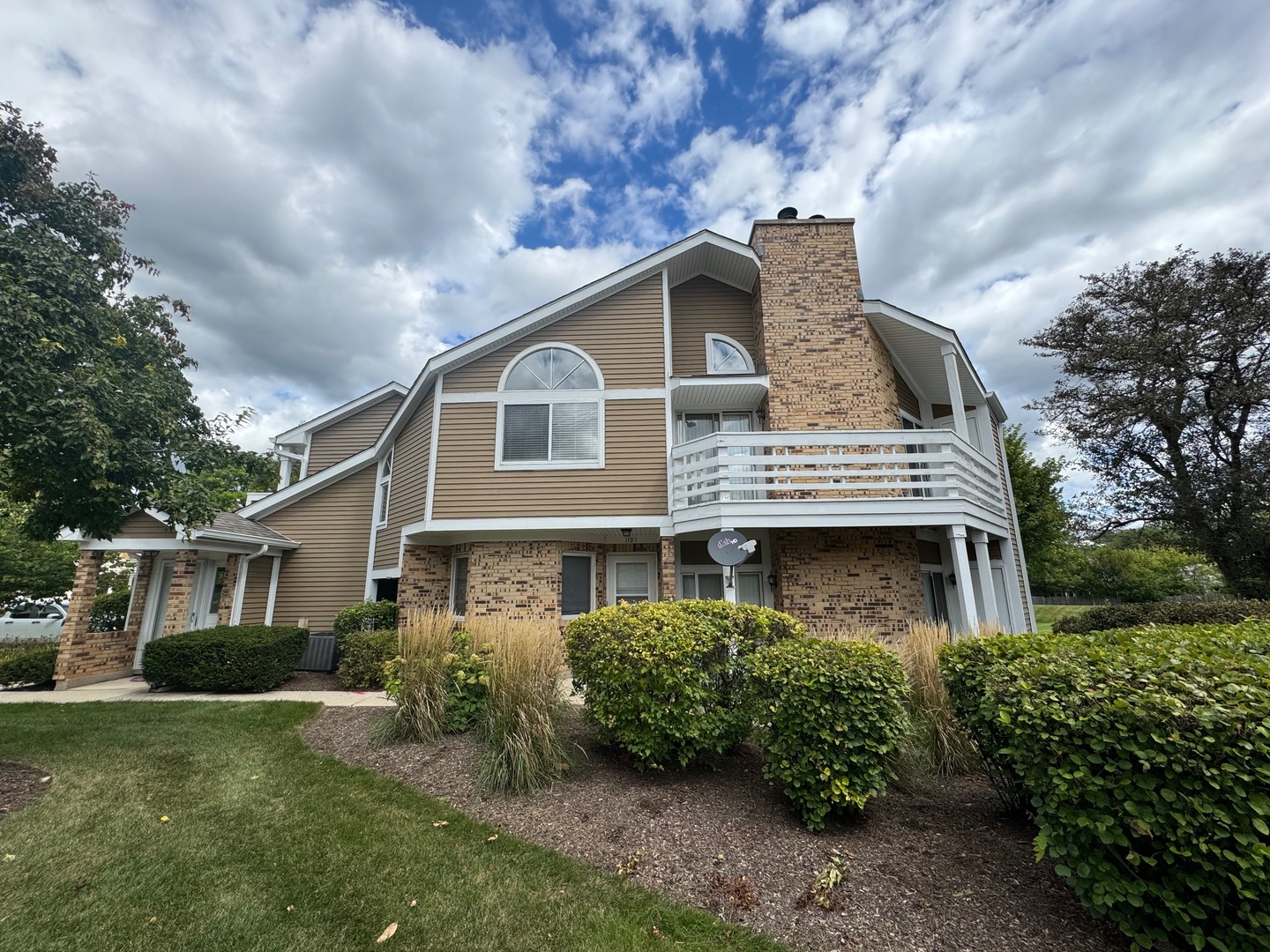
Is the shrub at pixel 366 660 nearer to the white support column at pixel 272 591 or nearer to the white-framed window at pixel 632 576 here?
the white-framed window at pixel 632 576

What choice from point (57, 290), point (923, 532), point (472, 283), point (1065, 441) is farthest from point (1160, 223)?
point (57, 290)

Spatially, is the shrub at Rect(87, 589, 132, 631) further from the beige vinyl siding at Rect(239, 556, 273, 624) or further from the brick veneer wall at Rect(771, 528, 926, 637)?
the brick veneer wall at Rect(771, 528, 926, 637)

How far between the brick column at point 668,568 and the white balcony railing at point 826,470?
0.73 m

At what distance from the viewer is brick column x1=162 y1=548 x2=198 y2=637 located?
11023 millimetres

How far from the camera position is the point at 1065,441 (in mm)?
16734

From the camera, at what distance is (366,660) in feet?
30.8

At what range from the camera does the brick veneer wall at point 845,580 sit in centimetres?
1021

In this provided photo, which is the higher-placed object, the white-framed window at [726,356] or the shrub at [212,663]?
the white-framed window at [726,356]

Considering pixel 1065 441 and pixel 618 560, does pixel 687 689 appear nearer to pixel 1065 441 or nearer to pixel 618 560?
pixel 618 560

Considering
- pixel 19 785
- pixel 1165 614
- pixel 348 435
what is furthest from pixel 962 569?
pixel 348 435

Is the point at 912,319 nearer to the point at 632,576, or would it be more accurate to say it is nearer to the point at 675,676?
the point at 632,576

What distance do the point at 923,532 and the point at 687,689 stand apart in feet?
30.1

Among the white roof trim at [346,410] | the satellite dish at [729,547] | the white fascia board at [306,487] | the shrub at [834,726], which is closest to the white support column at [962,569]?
the satellite dish at [729,547]

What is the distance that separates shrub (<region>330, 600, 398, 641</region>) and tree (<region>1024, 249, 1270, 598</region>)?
19740 millimetres
